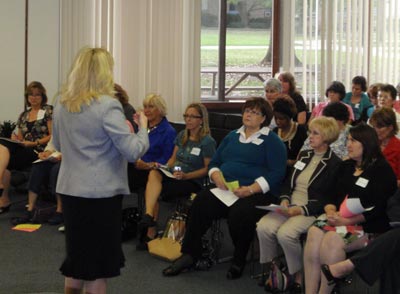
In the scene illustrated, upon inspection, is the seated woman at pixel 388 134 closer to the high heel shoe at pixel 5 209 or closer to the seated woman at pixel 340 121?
the seated woman at pixel 340 121

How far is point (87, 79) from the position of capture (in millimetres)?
A: 2990

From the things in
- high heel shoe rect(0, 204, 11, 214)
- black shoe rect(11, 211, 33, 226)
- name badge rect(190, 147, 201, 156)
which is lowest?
black shoe rect(11, 211, 33, 226)

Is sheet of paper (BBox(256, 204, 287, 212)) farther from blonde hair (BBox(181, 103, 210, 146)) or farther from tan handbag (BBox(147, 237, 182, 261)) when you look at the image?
blonde hair (BBox(181, 103, 210, 146))

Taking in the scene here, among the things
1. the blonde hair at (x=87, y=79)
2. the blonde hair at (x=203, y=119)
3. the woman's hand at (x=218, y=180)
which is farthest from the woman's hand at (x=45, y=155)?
the blonde hair at (x=87, y=79)

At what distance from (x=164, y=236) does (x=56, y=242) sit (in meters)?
0.90

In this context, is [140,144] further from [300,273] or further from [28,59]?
[28,59]

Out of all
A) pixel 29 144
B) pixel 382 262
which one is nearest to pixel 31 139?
pixel 29 144

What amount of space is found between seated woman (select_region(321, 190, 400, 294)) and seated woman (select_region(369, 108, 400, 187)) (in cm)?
75

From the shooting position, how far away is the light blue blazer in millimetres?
2975

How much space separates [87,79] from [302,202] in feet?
5.74

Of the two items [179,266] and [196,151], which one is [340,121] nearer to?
[196,151]

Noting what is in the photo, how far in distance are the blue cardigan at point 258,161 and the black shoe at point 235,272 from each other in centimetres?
52

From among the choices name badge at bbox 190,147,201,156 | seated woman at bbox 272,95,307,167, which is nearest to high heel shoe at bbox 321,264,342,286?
seated woman at bbox 272,95,307,167

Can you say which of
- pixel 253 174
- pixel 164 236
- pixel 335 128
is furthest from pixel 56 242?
pixel 335 128
